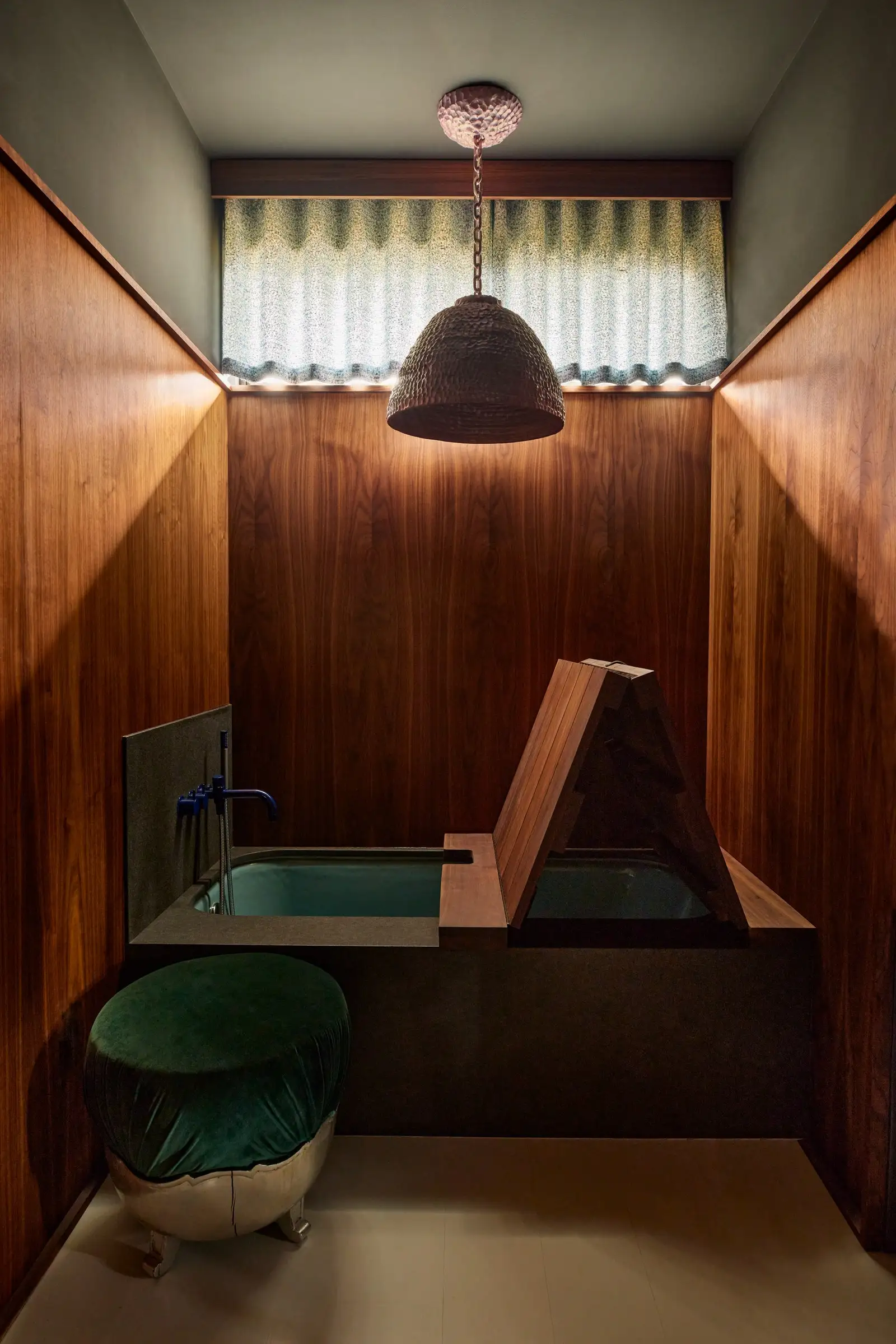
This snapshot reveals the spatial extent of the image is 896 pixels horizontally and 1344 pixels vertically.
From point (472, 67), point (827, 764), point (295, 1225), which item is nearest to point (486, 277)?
point (472, 67)

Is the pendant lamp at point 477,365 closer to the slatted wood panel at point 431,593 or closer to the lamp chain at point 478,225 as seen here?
the lamp chain at point 478,225

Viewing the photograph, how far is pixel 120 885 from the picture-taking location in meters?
1.97

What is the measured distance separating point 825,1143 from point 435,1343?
103 centimetres

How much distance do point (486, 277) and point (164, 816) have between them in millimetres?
2069

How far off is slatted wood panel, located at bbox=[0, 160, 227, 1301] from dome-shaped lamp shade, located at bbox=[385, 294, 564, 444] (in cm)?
70

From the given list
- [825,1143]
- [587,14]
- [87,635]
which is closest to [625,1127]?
[825,1143]

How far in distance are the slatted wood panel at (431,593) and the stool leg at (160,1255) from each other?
1.42 m

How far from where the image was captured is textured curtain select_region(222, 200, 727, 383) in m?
2.76

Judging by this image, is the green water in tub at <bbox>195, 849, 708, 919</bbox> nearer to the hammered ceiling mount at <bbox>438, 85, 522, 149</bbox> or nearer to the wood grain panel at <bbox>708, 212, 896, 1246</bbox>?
the wood grain panel at <bbox>708, 212, 896, 1246</bbox>

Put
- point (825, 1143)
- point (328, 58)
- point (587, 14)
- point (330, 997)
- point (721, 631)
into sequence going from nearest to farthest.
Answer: point (330, 997) → point (825, 1143) → point (587, 14) → point (328, 58) → point (721, 631)

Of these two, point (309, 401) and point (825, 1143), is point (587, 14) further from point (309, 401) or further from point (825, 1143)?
point (825, 1143)

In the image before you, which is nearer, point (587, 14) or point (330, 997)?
point (330, 997)

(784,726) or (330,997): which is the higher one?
(784,726)

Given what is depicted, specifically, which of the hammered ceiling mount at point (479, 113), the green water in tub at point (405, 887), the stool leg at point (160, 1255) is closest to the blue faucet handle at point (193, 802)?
the green water in tub at point (405, 887)
